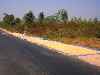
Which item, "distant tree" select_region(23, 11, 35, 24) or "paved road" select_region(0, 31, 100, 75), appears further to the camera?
"distant tree" select_region(23, 11, 35, 24)

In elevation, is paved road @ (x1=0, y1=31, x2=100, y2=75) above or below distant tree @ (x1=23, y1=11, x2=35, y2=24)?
below

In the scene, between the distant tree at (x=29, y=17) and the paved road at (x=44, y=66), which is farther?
the distant tree at (x=29, y=17)

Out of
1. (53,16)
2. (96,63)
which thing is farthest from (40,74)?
(53,16)

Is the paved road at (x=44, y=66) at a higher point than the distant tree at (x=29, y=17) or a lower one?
lower

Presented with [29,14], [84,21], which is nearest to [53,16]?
[29,14]

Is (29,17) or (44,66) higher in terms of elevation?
(29,17)

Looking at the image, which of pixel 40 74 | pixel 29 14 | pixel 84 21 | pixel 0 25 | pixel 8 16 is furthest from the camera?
pixel 0 25

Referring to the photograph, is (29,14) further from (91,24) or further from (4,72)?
(4,72)

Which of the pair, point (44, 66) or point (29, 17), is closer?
point (44, 66)

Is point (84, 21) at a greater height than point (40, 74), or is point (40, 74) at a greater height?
point (84, 21)

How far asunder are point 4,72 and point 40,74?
173 cm

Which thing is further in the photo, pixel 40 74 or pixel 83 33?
pixel 83 33

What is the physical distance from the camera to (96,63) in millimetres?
15680

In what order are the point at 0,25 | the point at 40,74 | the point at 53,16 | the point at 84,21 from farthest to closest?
the point at 0,25 → the point at 53,16 → the point at 84,21 → the point at 40,74
